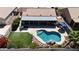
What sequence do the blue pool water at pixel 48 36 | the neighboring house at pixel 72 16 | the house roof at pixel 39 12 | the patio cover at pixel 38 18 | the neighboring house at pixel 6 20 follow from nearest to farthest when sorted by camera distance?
the blue pool water at pixel 48 36 < the neighboring house at pixel 6 20 < the neighboring house at pixel 72 16 < the patio cover at pixel 38 18 < the house roof at pixel 39 12

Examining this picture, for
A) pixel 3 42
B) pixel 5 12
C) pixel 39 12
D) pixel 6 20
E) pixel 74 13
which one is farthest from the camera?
pixel 39 12

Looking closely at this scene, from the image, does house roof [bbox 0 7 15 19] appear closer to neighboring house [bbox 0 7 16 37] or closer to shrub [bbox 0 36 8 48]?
neighboring house [bbox 0 7 16 37]

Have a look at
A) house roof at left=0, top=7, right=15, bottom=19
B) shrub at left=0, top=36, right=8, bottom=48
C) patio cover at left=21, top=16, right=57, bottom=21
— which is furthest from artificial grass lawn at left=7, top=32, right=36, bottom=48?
house roof at left=0, top=7, right=15, bottom=19

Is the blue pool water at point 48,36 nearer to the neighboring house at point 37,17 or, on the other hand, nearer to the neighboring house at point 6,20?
the neighboring house at point 37,17

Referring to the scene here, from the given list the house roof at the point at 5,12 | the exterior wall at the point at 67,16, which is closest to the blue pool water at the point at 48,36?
the exterior wall at the point at 67,16

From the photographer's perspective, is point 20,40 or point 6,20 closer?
point 20,40

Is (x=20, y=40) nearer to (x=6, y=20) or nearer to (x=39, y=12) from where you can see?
(x=6, y=20)

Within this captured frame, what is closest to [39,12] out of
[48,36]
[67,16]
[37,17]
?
[37,17]
